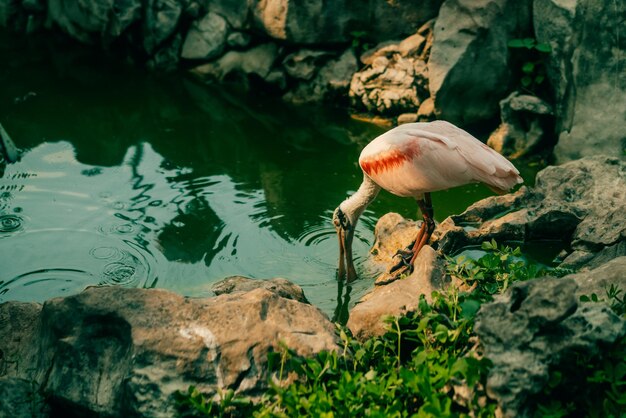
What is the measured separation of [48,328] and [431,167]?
286 cm

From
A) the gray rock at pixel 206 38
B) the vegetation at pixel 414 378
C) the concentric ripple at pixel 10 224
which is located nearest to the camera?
the vegetation at pixel 414 378

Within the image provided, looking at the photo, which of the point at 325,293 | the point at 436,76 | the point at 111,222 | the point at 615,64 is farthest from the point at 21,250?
the point at 615,64

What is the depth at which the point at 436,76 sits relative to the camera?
8.98 meters

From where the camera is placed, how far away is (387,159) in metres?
5.95

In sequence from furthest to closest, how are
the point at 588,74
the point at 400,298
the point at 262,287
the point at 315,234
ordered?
the point at 588,74 → the point at 315,234 → the point at 262,287 → the point at 400,298

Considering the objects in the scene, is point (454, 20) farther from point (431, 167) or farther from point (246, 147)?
point (431, 167)

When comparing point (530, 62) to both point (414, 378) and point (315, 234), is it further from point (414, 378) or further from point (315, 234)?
point (414, 378)

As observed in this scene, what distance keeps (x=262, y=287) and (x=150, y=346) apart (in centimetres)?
126

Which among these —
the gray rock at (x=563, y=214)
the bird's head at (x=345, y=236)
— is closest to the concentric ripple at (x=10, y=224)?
the bird's head at (x=345, y=236)

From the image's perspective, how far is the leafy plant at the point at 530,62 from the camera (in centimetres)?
875

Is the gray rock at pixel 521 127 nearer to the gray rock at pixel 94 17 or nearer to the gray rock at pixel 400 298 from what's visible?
Result: the gray rock at pixel 400 298

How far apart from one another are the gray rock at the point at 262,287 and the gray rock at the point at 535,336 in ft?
6.14

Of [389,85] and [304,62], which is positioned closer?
[389,85]

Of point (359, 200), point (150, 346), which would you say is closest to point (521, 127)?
point (359, 200)
